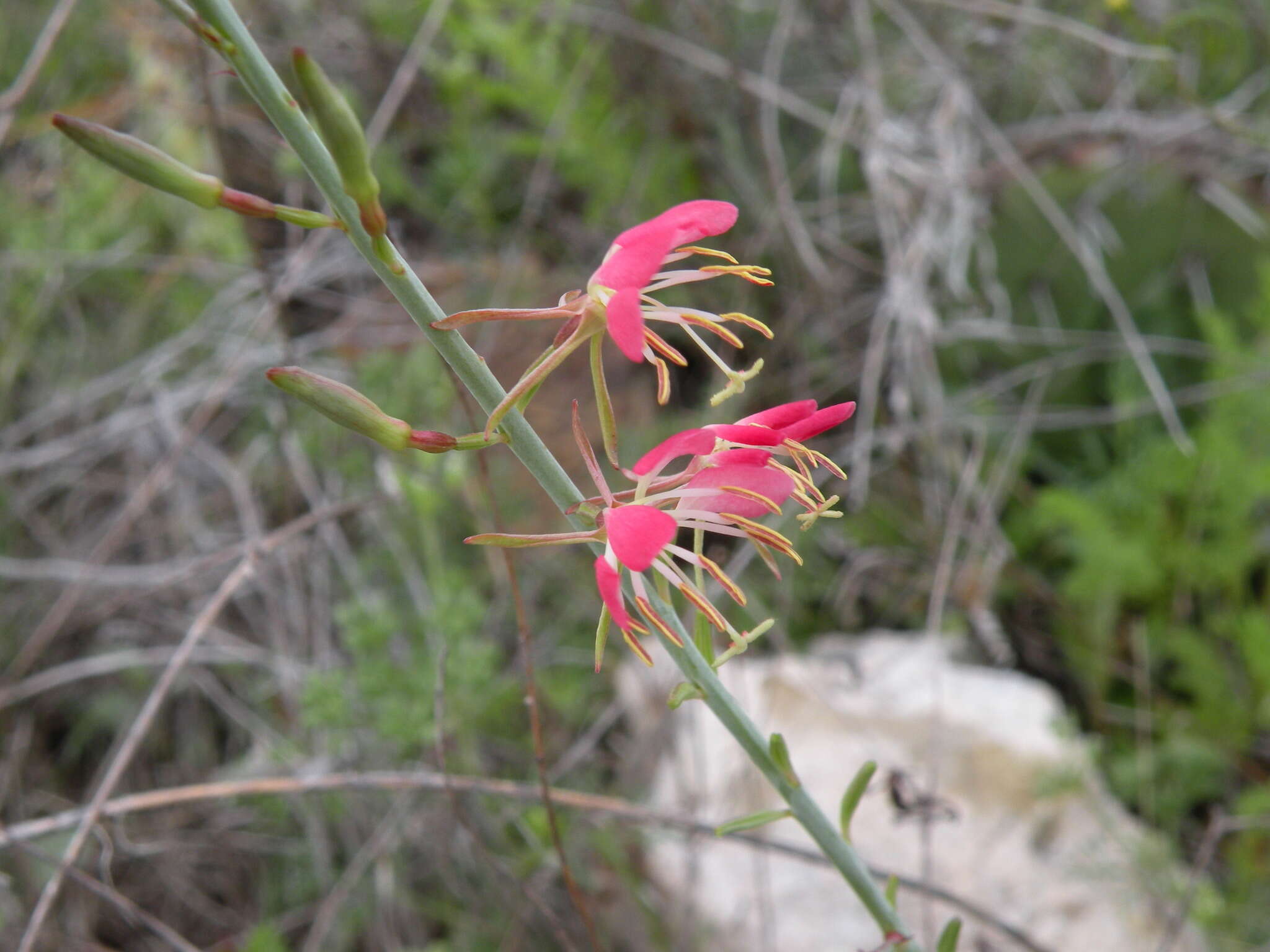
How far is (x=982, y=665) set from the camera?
6.89ft

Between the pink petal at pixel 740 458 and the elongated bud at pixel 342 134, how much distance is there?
0.85 feet

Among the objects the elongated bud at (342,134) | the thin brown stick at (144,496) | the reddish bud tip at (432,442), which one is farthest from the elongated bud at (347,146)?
the thin brown stick at (144,496)

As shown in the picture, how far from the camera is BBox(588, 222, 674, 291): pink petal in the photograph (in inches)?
24.0

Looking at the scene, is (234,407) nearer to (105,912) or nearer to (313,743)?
(313,743)

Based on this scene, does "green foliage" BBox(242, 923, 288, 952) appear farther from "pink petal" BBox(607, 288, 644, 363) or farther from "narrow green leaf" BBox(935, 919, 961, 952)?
"pink petal" BBox(607, 288, 644, 363)

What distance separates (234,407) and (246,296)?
10.9 inches

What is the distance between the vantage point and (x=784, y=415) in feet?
2.13

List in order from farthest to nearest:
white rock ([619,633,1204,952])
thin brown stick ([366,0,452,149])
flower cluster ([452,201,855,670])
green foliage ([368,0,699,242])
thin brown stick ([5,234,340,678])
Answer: green foliage ([368,0,699,242]) < thin brown stick ([366,0,452,149]) < thin brown stick ([5,234,340,678]) < white rock ([619,633,1204,952]) < flower cluster ([452,201,855,670])

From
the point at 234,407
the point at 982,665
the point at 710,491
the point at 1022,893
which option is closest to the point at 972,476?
the point at 982,665

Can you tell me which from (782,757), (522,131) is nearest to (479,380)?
(782,757)

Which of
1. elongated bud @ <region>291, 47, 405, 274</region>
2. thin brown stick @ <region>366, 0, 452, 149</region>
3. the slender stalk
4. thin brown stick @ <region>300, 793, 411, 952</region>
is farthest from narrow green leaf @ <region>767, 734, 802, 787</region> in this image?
thin brown stick @ <region>366, 0, 452, 149</region>

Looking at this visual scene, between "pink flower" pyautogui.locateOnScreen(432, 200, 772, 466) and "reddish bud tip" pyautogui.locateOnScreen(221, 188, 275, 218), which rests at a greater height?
"reddish bud tip" pyautogui.locateOnScreen(221, 188, 275, 218)

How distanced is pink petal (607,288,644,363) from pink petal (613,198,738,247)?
75 mm

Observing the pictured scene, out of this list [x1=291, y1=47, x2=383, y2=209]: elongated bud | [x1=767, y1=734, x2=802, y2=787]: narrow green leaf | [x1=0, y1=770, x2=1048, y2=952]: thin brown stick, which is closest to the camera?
[x1=291, y1=47, x2=383, y2=209]: elongated bud
